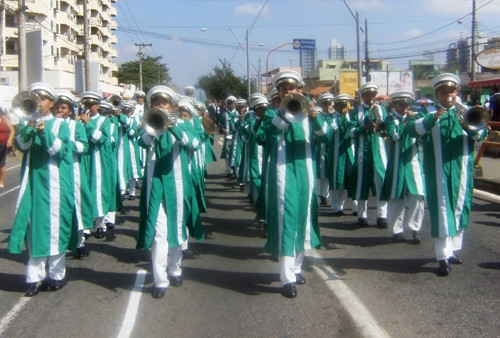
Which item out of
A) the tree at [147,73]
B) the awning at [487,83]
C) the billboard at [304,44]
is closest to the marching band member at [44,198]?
the awning at [487,83]

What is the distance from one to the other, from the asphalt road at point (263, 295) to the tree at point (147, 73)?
7108cm

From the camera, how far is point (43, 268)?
244 inches

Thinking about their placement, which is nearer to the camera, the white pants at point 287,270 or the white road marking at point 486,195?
the white pants at point 287,270

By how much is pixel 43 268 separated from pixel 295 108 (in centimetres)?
299

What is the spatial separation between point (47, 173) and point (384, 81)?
130 ft

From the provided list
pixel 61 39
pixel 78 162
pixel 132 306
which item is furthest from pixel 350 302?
pixel 61 39

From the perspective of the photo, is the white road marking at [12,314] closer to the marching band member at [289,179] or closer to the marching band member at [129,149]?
the marching band member at [289,179]

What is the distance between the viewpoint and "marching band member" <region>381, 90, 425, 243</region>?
8219 mm

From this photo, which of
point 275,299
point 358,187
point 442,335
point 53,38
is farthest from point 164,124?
point 53,38

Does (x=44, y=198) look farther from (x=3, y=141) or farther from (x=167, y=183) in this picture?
(x=3, y=141)

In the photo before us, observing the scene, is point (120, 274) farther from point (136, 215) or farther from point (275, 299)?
point (136, 215)

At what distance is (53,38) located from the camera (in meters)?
64.4

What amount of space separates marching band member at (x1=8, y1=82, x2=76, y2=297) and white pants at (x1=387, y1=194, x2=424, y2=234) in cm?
435

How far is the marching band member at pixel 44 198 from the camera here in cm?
602
